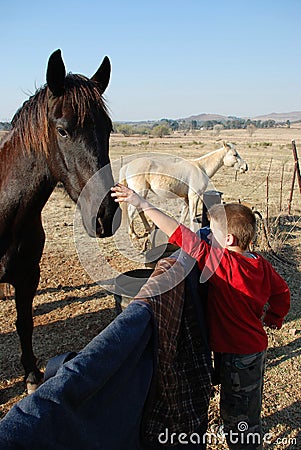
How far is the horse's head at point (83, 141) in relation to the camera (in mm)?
1965

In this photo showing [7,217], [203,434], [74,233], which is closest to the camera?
[203,434]

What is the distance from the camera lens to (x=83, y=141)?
1978 mm

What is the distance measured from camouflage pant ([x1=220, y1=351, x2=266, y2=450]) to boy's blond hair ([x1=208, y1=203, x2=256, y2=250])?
0.57m

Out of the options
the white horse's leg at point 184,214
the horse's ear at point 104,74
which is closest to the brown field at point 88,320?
the horse's ear at point 104,74

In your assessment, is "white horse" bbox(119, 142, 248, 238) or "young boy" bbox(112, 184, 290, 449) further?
"white horse" bbox(119, 142, 248, 238)

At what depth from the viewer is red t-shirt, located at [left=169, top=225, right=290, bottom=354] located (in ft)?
5.64

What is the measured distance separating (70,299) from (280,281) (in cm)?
330

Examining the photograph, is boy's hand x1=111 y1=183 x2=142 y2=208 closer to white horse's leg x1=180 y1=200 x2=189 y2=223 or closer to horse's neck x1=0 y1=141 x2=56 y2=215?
horse's neck x1=0 y1=141 x2=56 y2=215

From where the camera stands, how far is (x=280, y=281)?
6.14 feet

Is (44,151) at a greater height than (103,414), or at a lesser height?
greater

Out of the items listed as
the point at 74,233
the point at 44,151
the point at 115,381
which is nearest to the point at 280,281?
the point at 115,381

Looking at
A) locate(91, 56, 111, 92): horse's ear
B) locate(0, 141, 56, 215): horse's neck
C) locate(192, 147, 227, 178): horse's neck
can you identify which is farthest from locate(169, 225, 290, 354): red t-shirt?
locate(192, 147, 227, 178): horse's neck

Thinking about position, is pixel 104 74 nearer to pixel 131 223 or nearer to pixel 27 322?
pixel 27 322

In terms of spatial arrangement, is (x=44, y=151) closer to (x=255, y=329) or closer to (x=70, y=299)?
(x=255, y=329)
